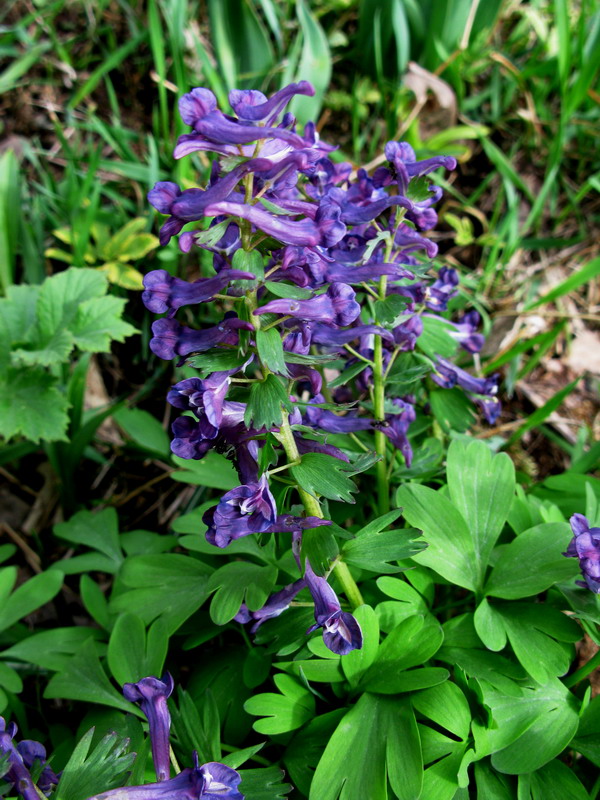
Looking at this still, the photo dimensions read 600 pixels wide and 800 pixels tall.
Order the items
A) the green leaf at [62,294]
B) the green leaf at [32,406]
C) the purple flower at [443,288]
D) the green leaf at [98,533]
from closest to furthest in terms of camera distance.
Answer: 1. the purple flower at [443,288]
2. the green leaf at [98,533]
3. the green leaf at [32,406]
4. the green leaf at [62,294]

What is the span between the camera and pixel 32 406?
2.34m

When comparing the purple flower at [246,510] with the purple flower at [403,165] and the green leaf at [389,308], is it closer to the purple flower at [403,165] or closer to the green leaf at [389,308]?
the green leaf at [389,308]

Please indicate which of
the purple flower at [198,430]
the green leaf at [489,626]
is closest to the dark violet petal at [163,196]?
the purple flower at [198,430]

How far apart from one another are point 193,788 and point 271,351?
0.76 metres

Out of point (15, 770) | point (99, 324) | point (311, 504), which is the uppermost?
point (311, 504)

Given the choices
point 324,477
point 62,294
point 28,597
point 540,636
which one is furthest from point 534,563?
point 62,294

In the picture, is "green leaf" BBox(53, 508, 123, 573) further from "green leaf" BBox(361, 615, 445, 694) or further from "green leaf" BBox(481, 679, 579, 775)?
"green leaf" BBox(481, 679, 579, 775)

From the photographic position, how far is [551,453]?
2.87 m

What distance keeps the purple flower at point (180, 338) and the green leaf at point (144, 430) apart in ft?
3.69

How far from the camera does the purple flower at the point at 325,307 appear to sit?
3.90ft

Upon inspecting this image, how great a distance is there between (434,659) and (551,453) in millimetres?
1525

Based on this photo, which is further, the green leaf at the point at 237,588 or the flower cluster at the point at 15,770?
the green leaf at the point at 237,588

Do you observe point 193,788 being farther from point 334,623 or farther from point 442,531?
point 442,531

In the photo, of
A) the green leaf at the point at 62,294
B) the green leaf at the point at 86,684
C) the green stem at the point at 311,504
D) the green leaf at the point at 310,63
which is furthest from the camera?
the green leaf at the point at 310,63
